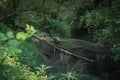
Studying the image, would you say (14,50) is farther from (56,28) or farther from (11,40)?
(56,28)

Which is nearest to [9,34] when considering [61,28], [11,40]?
[11,40]

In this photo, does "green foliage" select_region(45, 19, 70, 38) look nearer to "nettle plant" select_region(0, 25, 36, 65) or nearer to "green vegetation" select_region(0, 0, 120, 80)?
"green vegetation" select_region(0, 0, 120, 80)

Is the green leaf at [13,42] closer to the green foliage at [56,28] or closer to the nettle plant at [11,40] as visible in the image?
the nettle plant at [11,40]

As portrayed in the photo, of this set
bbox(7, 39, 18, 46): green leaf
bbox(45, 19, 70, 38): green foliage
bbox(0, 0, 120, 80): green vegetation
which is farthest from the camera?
bbox(45, 19, 70, 38): green foliage

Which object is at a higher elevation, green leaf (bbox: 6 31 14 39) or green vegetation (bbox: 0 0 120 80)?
green leaf (bbox: 6 31 14 39)

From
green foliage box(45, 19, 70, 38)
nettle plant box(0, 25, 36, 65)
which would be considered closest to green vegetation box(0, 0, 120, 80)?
green foliage box(45, 19, 70, 38)

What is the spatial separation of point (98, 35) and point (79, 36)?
7.19 m

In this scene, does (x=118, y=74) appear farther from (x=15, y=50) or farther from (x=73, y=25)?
(x=15, y=50)

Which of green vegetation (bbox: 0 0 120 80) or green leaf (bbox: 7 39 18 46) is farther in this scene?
green vegetation (bbox: 0 0 120 80)

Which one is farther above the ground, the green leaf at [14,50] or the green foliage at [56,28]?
the green leaf at [14,50]

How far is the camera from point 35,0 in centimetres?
969

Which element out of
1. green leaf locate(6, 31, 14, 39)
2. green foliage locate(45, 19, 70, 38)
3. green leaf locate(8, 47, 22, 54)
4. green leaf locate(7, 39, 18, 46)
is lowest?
green foliage locate(45, 19, 70, 38)

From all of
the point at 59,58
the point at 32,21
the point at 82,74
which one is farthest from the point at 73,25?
the point at 32,21

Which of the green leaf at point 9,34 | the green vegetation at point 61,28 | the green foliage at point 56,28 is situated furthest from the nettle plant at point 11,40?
the green foliage at point 56,28
